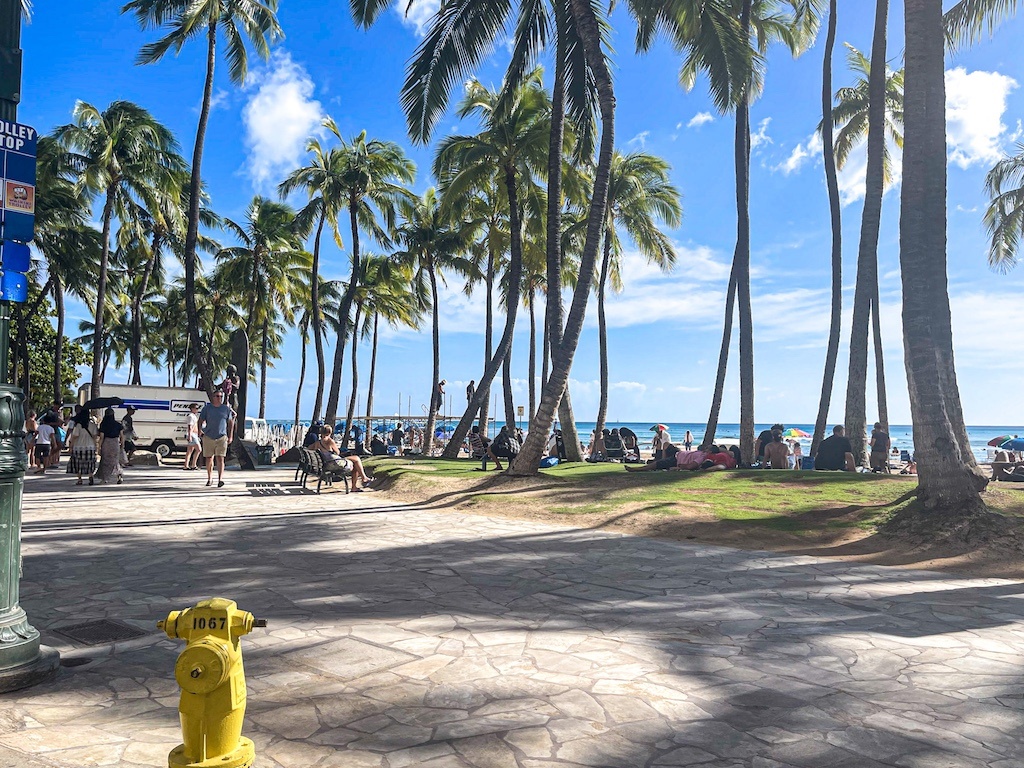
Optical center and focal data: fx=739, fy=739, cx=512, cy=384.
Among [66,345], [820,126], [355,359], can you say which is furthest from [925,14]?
[66,345]

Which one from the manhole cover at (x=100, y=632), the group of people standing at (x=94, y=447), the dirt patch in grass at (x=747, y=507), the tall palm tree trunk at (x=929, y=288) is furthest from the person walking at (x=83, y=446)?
the tall palm tree trunk at (x=929, y=288)

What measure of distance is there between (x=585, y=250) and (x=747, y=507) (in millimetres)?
5865

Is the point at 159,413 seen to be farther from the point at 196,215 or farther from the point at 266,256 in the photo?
the point at 266,256

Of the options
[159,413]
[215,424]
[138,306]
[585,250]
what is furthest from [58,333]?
[585,250]

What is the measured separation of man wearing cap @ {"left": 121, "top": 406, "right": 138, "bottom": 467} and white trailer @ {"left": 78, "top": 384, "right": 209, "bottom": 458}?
259mm

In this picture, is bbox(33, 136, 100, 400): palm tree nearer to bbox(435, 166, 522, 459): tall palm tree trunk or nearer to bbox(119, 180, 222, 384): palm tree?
bbox(119, 180, 222, 384): palm tree

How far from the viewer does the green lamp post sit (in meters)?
3.70

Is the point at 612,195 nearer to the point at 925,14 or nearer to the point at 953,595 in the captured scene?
the point at 925,14

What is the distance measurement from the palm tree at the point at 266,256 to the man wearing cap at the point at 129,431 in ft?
37.6

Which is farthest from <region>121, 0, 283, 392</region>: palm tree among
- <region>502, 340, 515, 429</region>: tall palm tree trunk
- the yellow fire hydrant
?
the yellow fire hydrant

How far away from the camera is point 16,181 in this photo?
3.88 meters

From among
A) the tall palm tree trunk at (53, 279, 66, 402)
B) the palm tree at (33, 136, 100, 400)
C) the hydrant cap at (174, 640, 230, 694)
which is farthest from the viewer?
the tall palm tree trunk at (53, 279, 66, 402)

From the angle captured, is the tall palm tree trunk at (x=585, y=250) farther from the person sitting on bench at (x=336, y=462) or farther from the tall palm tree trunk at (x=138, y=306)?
the tall palm tree trunk at (x=138, y=306)

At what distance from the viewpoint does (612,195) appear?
97.2 ft
